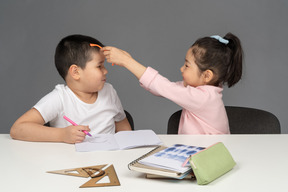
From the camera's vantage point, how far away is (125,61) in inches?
81.4

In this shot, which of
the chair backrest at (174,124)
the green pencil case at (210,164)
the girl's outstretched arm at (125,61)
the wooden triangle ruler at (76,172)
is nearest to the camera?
the green pencil case at (210,164)

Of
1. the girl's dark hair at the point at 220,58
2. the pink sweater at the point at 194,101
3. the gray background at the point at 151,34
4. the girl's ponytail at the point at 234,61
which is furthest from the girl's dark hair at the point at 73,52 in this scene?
the gray background at the point at 151,34

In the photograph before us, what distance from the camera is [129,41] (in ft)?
13.6

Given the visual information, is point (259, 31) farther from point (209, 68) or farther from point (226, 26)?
point (209, 68)

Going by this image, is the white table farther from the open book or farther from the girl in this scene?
the girl

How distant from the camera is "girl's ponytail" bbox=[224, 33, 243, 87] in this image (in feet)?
7.32

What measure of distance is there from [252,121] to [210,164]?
1.10m

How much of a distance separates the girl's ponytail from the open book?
24.1 inches

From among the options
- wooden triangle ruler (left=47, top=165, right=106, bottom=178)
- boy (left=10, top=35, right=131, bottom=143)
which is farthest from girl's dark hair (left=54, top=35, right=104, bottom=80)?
wooden triangle ruler (left=47, top=165, right=106, bottom=178)

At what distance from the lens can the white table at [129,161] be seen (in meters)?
1.29

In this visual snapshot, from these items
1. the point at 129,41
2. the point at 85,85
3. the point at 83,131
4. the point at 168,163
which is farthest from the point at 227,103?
the point at 168,163

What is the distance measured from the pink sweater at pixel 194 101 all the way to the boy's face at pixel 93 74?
241 mm

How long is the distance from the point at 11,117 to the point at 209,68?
274 cm

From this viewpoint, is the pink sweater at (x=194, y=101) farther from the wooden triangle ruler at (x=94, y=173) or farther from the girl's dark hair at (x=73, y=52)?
the wooden triangle ruler at (x=94, y=173)
